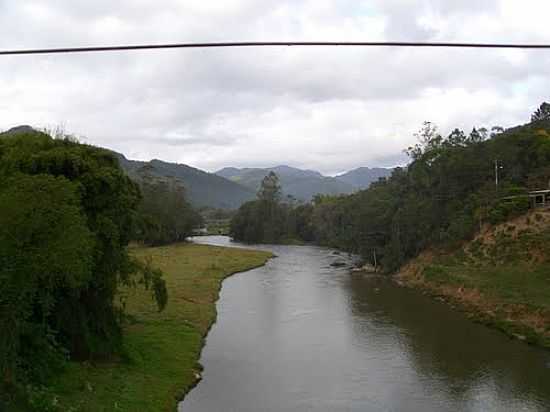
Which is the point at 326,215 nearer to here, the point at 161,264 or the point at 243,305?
the point at 161,264

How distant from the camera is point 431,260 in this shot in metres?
56.1

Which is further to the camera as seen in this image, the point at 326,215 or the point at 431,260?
the point at 326,215

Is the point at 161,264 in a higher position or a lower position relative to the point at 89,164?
lower

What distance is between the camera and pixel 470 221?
182 feet

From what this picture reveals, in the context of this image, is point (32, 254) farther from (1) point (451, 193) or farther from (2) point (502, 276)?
(1) point (451, 193)

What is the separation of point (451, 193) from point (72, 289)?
154 ft

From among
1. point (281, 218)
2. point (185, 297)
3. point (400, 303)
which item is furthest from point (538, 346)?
point (281, 218)

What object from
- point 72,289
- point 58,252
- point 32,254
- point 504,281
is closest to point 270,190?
point 504,281

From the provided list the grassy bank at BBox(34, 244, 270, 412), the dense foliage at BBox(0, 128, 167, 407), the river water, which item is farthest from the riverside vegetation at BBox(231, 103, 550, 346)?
the dense foliage at BBox(0, 128, 167, 407)

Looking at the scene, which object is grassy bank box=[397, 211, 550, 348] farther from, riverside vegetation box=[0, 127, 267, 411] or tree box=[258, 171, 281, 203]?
tree box=[258, 171, 281, 203]

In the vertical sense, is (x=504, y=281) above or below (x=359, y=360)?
above

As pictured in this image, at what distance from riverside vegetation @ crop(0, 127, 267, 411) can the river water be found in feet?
7.88

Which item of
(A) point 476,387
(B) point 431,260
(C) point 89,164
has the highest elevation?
(C) point 89,164

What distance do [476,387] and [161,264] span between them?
1766 inches
